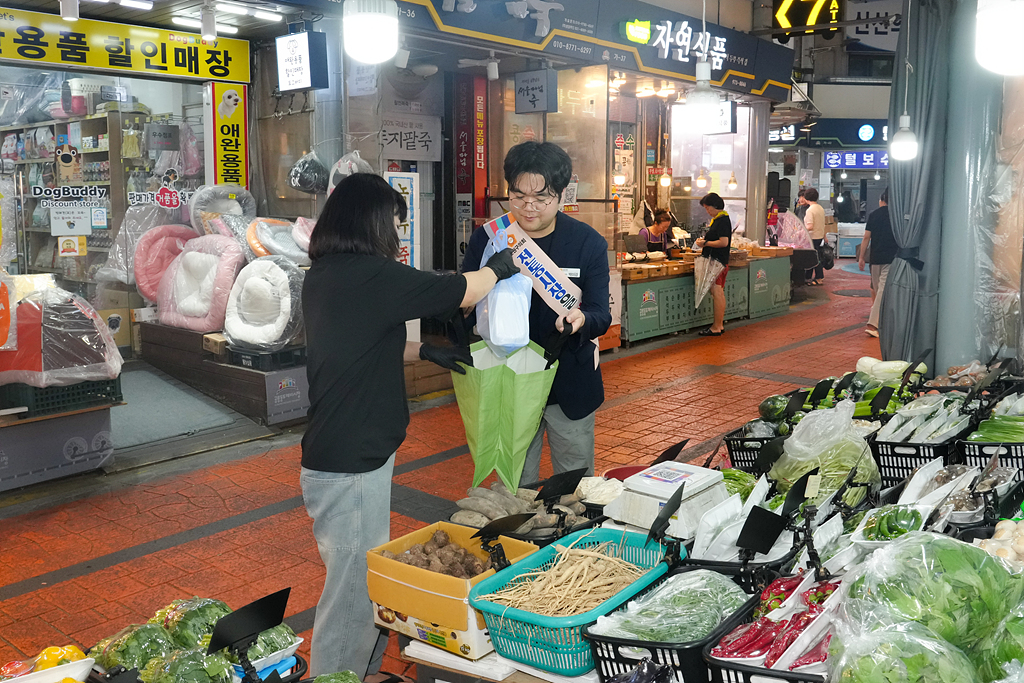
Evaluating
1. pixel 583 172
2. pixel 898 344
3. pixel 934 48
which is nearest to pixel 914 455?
pixel 898 344

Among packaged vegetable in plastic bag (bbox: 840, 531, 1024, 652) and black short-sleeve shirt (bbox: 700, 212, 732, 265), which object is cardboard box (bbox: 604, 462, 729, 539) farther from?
black short-sleeve shirt (bbox: 700, 212, 732, 265)

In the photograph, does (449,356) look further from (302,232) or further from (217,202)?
(217,202)

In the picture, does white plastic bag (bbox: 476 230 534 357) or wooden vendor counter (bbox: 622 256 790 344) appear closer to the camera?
white plastic bag (bbox: 476 230 534 357)

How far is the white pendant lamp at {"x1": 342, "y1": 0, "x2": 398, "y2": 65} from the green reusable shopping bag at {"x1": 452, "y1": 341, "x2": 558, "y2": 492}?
3593 mm

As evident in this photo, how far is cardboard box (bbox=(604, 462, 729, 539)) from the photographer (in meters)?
2.66

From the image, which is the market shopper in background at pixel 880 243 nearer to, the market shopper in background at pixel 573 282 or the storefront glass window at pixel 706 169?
the storefront glass window at pixel 706 169

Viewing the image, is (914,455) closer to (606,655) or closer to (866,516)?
(866,516)

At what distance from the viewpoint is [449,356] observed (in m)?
3.28

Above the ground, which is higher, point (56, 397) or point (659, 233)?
point (659, 233)

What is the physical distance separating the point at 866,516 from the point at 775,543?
1.43ft

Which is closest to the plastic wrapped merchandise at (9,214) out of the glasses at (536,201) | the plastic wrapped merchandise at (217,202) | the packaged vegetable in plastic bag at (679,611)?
the plastic wrapped merchandise at (217,202)

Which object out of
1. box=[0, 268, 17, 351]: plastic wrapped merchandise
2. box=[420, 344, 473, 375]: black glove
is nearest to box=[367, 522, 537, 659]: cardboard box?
box=[420, 344, 473, 375]: black glove

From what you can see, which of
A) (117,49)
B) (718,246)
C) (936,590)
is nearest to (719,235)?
(718,246)

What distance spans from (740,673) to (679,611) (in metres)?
0.27
